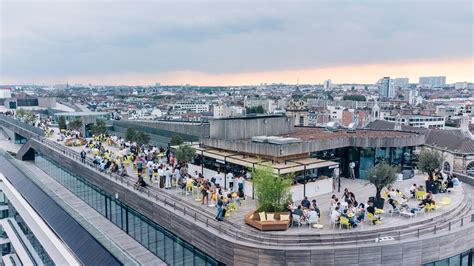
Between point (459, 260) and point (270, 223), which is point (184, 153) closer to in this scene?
point (270, 223)

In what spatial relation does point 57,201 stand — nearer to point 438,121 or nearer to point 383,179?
point 383,179

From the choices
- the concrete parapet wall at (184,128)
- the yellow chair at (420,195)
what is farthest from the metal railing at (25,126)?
the yellow chair at (420,195)

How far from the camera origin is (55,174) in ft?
122

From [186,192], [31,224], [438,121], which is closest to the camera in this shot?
[186,192]

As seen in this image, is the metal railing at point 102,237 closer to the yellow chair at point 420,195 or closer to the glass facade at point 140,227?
the glass facade at point 140,227

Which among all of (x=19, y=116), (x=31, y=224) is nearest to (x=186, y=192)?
(x=31, y=224)

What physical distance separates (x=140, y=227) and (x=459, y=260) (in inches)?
612

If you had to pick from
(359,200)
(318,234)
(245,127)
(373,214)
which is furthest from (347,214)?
(245,127)

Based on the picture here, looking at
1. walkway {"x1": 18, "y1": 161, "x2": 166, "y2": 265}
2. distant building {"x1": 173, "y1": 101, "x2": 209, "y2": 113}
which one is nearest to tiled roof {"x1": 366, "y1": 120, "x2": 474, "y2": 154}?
walkway {"x1": 18, "y1": 161, "x2": 166, "y2": 265}

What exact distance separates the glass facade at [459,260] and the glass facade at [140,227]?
887 cm

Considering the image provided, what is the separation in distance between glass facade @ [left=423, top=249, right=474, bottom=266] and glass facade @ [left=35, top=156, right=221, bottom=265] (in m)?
8.87

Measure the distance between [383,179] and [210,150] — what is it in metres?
11.4

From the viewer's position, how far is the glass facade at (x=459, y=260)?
15806 mm

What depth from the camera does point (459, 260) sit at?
16688 millimetres
